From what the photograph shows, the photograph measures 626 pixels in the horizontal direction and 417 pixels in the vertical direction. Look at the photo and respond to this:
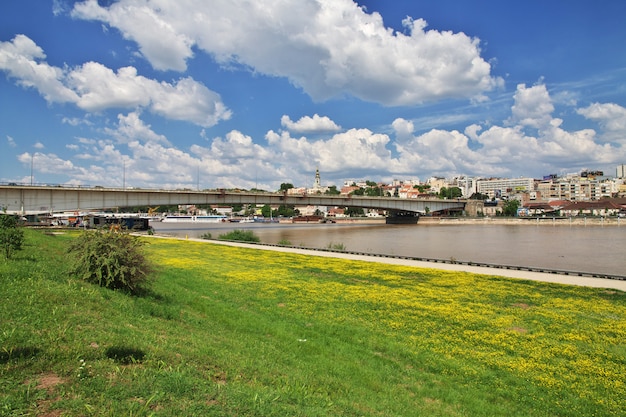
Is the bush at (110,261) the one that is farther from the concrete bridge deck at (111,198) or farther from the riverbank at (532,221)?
the riverbank at (532,221)

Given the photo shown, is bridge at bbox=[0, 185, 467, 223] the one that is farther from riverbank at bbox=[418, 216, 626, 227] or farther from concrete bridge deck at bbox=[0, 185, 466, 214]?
riverbank at bbox=[418, 216, 626, 227]

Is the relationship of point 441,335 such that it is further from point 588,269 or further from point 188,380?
point 588,269

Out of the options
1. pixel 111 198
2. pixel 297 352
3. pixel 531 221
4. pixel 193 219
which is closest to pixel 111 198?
pixel 111 198

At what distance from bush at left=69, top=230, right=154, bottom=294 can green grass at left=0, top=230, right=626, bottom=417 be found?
1.61 feet

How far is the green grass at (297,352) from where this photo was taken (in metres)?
4.50

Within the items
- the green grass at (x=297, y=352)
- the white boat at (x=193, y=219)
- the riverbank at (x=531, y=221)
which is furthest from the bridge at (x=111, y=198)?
the white boat at (x=193, y=219)

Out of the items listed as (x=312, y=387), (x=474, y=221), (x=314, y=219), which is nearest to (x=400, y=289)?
(x=312, y=387)

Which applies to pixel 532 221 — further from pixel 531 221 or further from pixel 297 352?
pixel 297 352

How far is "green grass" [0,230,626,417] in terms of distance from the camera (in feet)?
14.8

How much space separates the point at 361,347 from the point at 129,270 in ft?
19.7


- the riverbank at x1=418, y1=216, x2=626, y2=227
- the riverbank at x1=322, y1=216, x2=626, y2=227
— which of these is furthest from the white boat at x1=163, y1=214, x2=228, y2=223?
the riverbank at x1=418, y1=216, x2=626, y2=227

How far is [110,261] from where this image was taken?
32.9ft

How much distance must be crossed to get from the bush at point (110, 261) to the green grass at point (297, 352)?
49cm

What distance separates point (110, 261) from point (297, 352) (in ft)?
17.7
